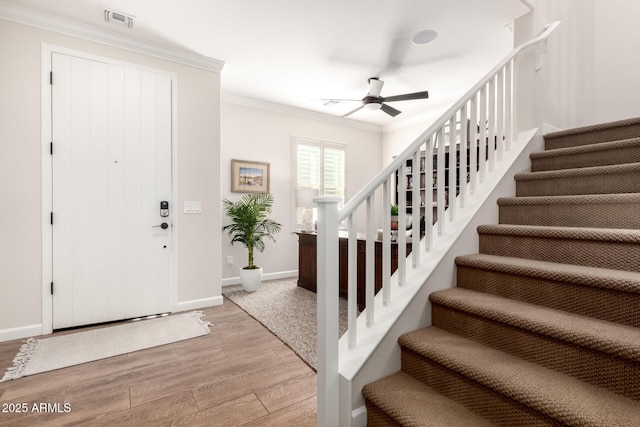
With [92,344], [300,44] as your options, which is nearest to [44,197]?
[92,344]

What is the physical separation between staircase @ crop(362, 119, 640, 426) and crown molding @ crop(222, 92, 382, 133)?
152 inches

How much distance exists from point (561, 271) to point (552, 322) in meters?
0.28

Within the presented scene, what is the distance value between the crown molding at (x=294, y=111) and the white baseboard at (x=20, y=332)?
3.39 m

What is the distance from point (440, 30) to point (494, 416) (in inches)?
122

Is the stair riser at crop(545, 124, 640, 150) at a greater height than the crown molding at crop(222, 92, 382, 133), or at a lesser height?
lesser

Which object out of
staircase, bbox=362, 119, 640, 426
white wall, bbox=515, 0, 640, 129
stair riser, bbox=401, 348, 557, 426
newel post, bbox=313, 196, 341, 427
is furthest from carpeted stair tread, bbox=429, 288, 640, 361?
white wall, bbox=515, 0, 640, 129

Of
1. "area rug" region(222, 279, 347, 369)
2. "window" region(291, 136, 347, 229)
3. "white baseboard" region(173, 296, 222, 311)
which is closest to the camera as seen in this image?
"area rug" region(222, 279, 347, 369)

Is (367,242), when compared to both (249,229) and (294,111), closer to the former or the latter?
(249,229)

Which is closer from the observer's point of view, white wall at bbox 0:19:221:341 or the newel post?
the newel post

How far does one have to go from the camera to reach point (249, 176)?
4.70 metres

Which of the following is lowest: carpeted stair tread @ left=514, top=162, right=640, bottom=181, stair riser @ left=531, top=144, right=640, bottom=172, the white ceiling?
carpeted stair tread @ left=514, top=162, right=640, bottom=181

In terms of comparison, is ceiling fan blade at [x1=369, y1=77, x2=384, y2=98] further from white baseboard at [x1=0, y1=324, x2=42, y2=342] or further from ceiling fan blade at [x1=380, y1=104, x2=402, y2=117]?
white baseboard at [x1=0, y1=324, x2=42, y2=342]

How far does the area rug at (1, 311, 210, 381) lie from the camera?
214 cm

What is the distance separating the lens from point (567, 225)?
1.83 meters
